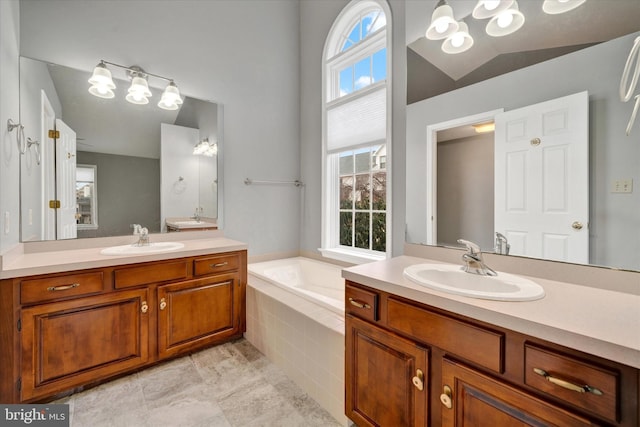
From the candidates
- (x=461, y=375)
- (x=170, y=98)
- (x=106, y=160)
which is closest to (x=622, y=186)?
(x=461, y=375)

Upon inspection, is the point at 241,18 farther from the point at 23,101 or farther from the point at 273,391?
the point at 273,391

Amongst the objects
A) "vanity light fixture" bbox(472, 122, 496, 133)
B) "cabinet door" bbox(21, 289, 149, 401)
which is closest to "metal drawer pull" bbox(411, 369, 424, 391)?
"vanity light fixture" bbox(472, 122, 496, 133)

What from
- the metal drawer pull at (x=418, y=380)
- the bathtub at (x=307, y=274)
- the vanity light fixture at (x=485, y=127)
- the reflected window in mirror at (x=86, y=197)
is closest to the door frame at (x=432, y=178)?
the vanity light fixture at (x=485, y=127)

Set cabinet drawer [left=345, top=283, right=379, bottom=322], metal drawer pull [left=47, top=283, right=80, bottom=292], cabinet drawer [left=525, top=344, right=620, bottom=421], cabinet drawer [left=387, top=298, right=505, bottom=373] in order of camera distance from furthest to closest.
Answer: metal drawer pull [left=47, top=283, right=80, bottom=292] < cabinet drawer [left=345, top=283, right=379, bottom=322] < cabinet drawer [left=387, top=298, right=505, bottom=373] < cabinet drawer [left=525, top=344, right=620, bottom=421]

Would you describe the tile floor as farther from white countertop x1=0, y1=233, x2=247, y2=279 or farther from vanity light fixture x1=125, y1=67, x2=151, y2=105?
vanity light fixture x1=125, y1=67, x2=151, y2=105

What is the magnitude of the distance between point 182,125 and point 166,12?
2.99 ft

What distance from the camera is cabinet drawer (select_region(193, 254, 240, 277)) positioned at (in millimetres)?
2021

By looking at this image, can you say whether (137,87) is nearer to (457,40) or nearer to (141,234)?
(141,234)

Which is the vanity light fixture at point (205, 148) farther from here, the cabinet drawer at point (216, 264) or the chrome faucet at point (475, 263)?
the chrome faucet at point (475, 263)

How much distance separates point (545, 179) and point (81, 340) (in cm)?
254

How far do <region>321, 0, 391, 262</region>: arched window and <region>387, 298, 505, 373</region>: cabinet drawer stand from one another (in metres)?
1.21

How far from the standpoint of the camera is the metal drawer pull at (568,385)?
0.71 metres

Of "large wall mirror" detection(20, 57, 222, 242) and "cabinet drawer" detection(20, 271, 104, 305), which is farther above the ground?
"large wall mirror" detection(20, 57, 222, 242)

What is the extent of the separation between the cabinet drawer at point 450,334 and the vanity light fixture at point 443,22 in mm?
1538
